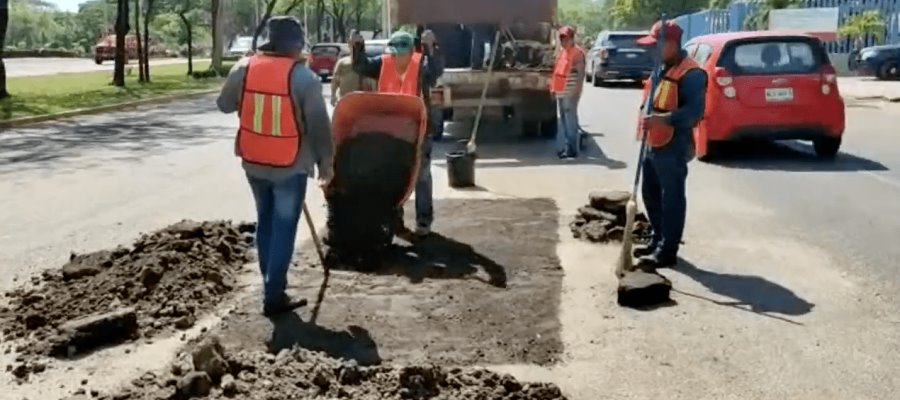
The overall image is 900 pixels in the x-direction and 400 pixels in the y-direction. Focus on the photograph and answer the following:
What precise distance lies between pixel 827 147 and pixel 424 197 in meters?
7.68

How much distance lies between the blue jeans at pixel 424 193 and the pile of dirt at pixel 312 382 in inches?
Result: 152

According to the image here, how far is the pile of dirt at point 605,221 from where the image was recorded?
9.28 m

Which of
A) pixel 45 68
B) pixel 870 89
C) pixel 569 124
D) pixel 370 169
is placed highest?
pixel 370 169

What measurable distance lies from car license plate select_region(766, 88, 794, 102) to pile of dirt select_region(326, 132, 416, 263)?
7.27 m

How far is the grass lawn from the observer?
84.9 feet

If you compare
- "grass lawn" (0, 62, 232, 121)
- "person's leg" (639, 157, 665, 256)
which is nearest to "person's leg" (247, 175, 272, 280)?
"person's leg" (639, 157, 665, 256)

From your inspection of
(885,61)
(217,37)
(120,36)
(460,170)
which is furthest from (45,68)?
(460,170)

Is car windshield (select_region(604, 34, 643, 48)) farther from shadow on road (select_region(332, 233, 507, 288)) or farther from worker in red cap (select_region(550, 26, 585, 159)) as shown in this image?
shadow on road (select_region(332, 233, 507, 288))

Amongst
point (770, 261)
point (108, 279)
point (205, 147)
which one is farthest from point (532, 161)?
point (108, 279)

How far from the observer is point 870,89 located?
105 feet

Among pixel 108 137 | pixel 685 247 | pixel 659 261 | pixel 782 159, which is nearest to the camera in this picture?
pixel 659 261

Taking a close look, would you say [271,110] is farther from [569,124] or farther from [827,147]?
[827,147]

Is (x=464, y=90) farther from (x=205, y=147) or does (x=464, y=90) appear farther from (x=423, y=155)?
(x=423, y=155)

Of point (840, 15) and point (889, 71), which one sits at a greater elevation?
point (840, 15)
